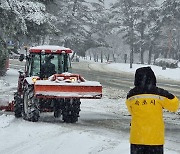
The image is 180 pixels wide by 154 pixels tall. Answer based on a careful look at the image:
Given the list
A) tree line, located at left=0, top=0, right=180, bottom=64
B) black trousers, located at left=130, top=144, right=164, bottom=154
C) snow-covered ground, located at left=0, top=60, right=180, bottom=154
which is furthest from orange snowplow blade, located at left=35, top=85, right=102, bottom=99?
tree line, located at left=0, top=0, right=180, bottom=64

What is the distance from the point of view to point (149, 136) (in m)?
5.18

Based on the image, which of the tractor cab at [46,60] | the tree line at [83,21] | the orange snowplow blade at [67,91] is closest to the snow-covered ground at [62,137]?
the orange snowplow blade at [67,91]

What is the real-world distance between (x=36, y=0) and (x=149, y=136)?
21623 mm

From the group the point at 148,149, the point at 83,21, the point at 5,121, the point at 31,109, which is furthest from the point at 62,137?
the point at 83,21

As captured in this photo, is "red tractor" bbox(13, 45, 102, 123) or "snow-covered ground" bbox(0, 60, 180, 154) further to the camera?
"red tractor" bbox(13, 45, 102, 123)

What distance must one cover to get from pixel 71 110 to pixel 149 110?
5934 millimetres

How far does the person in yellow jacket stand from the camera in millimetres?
5160

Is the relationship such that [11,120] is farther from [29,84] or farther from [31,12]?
[31,12]

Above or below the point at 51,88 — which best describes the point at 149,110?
above

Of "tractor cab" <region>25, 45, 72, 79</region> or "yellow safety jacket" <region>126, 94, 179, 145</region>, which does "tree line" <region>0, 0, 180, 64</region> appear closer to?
"tractor cab" <region>25, 45, 72, 79</region>

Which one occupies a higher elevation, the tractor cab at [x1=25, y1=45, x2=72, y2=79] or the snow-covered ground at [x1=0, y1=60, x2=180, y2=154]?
the tractor cab at [x1=25, y1=45, x2=72, y2=79]

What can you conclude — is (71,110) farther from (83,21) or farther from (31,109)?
(83,21)

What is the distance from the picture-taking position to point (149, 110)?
5.18 meters

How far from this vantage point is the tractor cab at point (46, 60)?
11906mm
